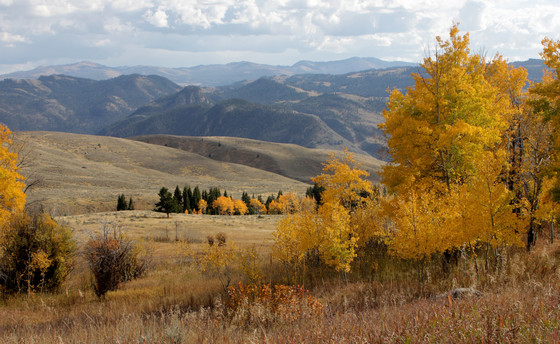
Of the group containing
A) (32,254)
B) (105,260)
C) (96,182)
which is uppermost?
(32,254)

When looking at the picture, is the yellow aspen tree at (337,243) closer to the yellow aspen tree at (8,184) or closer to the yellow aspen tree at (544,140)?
the yellow aspen tree at (544,140)

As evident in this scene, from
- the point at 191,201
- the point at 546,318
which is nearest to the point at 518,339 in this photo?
the point at 546,318

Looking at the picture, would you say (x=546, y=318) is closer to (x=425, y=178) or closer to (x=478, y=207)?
(x=478, y=207)

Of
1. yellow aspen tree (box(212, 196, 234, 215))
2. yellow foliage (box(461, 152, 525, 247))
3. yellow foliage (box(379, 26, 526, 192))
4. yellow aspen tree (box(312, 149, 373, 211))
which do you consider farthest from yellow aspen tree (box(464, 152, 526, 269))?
yellow aspen tree (box(212, 196, 234, 215))

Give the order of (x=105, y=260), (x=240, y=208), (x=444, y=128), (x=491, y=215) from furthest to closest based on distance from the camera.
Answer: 1. (x=240, y=208)
2. (x=444, y=128)
3. (x=105, y=260)
4. (x=491, y=215)

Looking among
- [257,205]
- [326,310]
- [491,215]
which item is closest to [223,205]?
[257,205]

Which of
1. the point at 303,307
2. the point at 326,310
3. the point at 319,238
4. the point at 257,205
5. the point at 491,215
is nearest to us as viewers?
the point at 326,310

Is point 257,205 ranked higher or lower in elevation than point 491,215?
lower

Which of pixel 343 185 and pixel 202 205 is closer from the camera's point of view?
pixel 343 185

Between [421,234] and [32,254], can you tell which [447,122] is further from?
[32,254]

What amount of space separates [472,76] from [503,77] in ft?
14.6

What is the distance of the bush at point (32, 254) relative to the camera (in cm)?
1355

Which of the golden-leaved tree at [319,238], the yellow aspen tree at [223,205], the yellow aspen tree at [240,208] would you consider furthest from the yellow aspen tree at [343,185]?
the yellow aspen tree at [223,205]

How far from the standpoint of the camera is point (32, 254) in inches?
528
